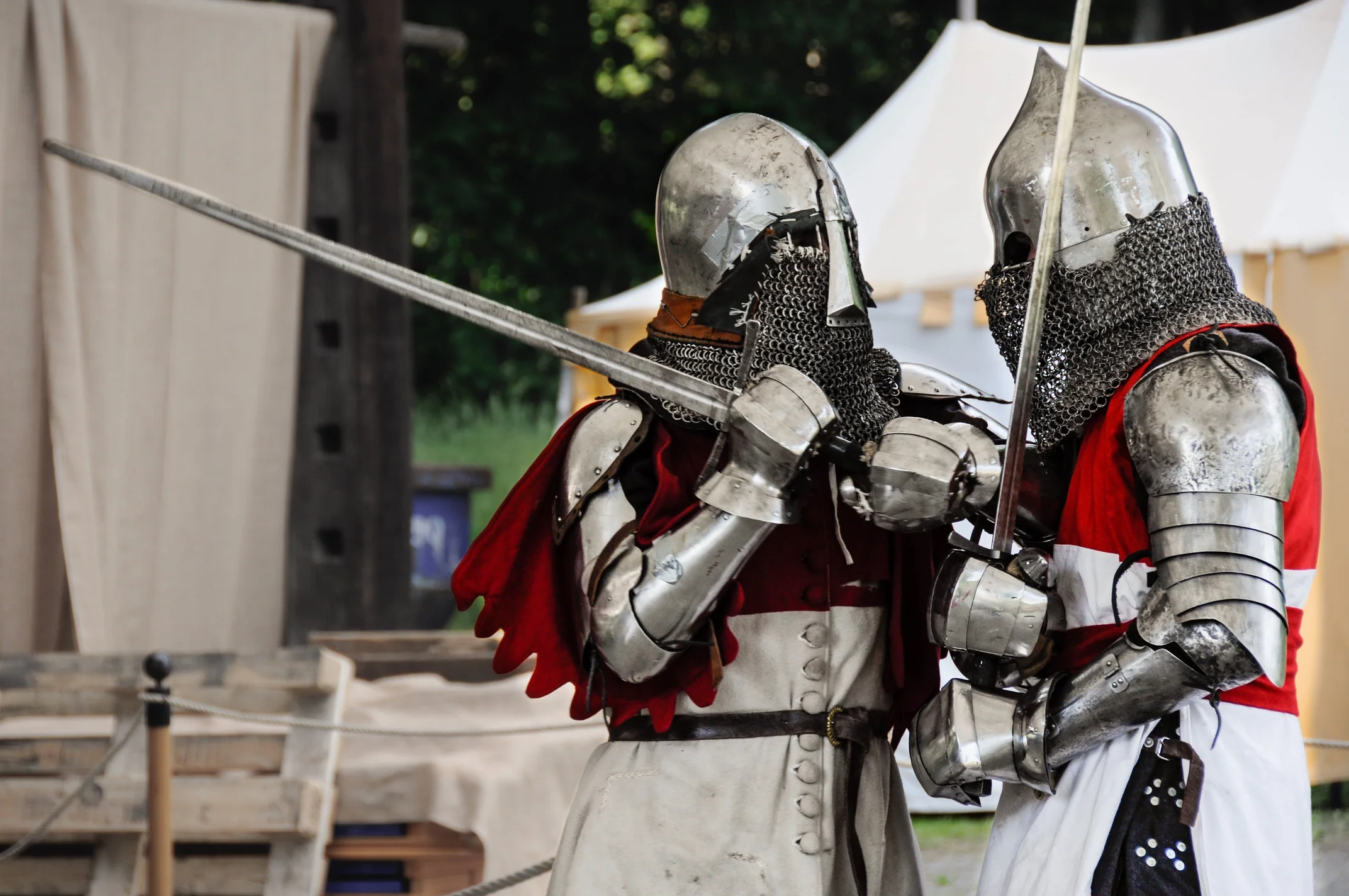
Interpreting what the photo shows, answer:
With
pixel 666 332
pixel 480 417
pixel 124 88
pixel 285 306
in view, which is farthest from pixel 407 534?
pixel 480 417

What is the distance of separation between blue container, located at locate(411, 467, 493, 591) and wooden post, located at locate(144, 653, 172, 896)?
17.6 ft

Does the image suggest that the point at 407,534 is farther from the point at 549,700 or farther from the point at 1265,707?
the point at 1265,707

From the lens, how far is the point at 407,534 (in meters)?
6.52

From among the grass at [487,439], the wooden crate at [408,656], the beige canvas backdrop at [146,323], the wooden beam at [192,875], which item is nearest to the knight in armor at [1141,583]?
the wooden beam at [192,875]

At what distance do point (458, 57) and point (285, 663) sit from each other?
959 cm

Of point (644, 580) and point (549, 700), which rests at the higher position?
point (644, 580)

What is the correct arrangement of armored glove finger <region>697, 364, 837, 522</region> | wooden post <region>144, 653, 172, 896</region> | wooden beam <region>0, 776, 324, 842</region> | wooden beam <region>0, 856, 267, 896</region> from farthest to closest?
wooden beam <region>0, 856, 267, 896</region> → wooden beam <region>0, 776, 324, 842</region> → wooden post <region>144, 653, 172, 896</region> → armored glove finger <region>697, 364, 837, 522</region>

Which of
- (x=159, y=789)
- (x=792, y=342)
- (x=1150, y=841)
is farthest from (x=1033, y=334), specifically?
(x=159, y=789)

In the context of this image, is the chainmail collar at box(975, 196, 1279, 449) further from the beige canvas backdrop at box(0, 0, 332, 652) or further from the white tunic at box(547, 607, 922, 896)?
the beige canvas backdrop at box(0, 0, 332, 652)

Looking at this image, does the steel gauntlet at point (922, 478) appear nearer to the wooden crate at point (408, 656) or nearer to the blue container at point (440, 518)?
the wooden crate at point (408, 656)

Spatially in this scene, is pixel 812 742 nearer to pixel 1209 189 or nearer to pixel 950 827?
pixel 1209 189

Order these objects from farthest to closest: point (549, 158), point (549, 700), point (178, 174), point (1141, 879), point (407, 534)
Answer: point (549, 158), point (407, 534), point (178, 174), point (549, 700), point (1141, 879)

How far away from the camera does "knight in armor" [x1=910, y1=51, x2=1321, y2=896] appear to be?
2062 mm

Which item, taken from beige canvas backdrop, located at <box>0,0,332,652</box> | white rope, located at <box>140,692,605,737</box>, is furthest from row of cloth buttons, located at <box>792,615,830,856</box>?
beige canvas backdrop, located at <box>0,0,332,652</box>
